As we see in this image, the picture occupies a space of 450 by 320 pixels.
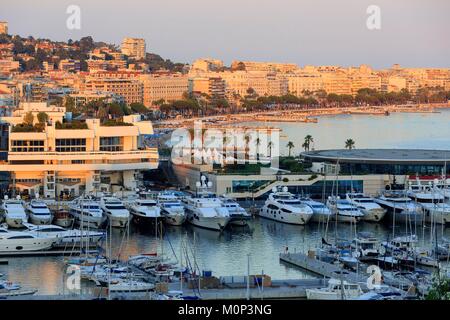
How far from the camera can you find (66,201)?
867cm

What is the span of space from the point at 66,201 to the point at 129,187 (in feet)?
2.94

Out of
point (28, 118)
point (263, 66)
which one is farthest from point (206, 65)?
point (28, 118)

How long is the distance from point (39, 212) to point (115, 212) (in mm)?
539

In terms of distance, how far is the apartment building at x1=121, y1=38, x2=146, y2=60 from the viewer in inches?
1476

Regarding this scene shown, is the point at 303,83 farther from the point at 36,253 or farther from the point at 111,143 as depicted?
the point at 36,253

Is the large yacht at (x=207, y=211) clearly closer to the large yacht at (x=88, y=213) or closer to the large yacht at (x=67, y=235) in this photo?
the large yacht at (x=88, y=213)

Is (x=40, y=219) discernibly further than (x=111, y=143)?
No

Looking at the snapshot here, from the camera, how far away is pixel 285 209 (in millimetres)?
8359

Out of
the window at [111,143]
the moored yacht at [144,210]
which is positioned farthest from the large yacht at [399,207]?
the window at [111,143]

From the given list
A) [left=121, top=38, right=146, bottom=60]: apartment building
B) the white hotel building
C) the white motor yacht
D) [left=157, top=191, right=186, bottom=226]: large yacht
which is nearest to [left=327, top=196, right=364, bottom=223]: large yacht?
[left=157, top=191, right=186, bottom=226]: large yacht

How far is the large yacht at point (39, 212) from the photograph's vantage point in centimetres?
788

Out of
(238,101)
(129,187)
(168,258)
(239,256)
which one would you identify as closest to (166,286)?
(168,258)

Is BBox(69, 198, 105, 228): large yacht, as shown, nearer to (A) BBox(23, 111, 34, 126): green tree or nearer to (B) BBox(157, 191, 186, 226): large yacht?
(B) BBox(157, 191, 186, 226): large yacht
